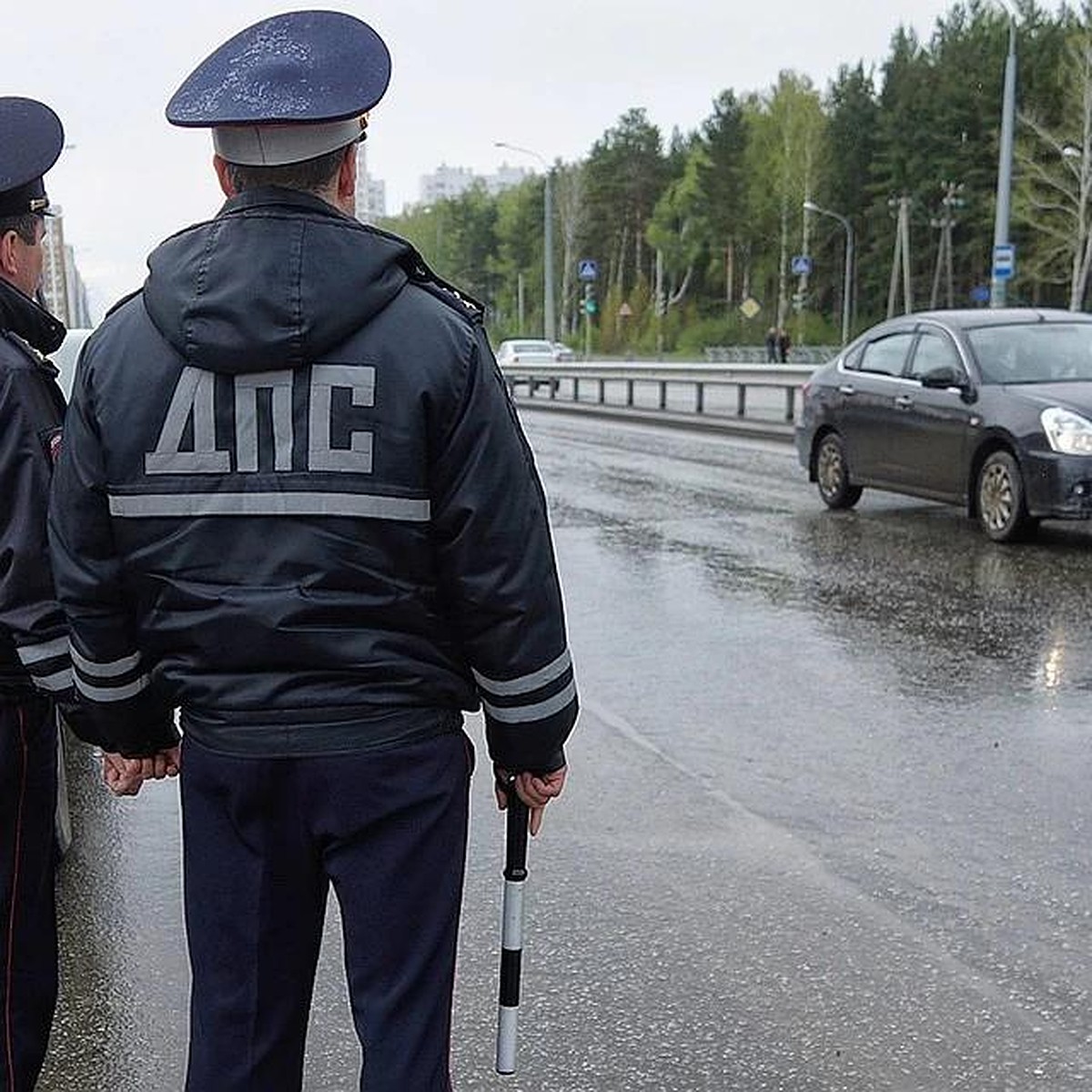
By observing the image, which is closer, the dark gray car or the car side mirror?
the dark gray car

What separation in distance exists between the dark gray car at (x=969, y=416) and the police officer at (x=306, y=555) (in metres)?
8.79

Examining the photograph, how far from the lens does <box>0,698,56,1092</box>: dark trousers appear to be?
2947mm

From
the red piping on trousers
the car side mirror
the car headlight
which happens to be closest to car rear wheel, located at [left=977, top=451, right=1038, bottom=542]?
the car headlight

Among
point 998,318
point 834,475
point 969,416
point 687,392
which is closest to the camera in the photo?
Answer: point 969,416

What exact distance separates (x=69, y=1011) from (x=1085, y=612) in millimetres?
6482

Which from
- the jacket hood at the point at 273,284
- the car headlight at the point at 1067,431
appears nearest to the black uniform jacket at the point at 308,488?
the jacket hood at the point at 273,284

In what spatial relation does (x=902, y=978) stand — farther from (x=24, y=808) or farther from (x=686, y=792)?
(x=24, y=808)

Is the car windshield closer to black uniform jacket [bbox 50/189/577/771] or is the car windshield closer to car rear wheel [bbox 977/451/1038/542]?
car rear wheel [bbox 977/451/1038/542]

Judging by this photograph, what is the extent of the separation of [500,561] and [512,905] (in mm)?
712

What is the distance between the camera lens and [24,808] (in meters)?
2.96

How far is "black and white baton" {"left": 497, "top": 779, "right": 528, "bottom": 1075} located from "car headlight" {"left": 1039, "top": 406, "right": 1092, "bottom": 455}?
338 inches

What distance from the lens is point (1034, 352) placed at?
1177 cm

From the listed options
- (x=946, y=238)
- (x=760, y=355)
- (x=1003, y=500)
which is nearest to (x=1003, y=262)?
(x=1003, y=500)

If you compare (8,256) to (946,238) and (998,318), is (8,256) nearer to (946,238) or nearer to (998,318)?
(998,318)
